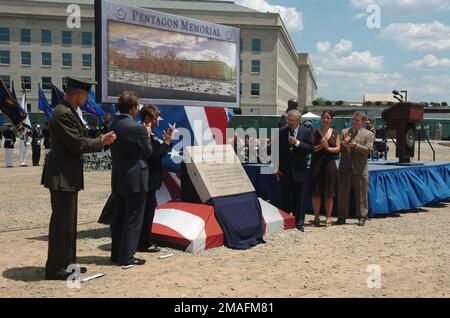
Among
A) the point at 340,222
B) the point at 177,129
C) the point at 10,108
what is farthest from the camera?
the point at 10,108

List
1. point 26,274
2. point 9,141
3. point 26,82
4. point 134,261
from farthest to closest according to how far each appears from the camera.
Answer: point 26,82, point 9,141, point 134,261, point 26,274

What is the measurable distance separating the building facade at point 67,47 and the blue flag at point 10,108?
171 feet

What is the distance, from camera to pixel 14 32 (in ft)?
223

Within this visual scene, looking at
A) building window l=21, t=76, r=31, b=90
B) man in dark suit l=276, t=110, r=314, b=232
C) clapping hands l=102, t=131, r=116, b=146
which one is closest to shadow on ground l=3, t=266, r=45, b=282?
clapping hands l=102, t=131, r=116, b=146

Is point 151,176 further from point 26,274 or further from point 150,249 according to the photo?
point 26,274

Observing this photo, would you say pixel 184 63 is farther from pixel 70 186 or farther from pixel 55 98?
pixel 55 98

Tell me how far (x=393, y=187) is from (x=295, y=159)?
9.31ft

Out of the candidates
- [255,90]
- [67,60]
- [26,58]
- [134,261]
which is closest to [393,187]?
[134,261]

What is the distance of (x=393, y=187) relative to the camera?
31.0ft

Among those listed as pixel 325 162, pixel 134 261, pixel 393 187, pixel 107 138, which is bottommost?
pixel 134 261

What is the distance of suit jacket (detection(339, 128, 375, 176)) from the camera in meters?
8.23

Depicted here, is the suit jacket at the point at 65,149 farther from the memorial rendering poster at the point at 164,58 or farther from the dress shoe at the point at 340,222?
the dress shoe at the point at 340,222

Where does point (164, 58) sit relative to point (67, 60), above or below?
below

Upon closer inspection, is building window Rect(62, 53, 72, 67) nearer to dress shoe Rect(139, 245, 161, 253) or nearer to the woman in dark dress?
the woman in dark dress
